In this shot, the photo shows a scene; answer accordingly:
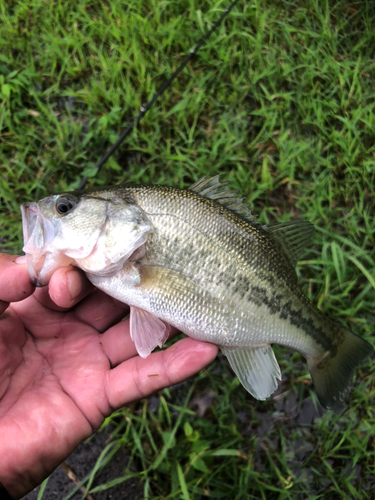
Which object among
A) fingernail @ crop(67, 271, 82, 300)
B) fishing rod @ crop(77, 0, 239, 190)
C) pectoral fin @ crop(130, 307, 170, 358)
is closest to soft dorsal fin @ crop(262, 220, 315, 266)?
pectoral fin @ crop(130, 307, 170, 358)

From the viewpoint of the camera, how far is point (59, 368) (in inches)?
75.9

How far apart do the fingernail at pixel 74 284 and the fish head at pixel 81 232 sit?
0.21 ft

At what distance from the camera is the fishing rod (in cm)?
279

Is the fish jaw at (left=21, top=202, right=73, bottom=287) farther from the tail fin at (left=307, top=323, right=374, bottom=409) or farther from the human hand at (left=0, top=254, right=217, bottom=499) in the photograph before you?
the tail fin at (left=307, top=323, right=374, bottom=409)

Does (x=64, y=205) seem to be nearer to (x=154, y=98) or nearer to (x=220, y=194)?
(x=220, y=194)

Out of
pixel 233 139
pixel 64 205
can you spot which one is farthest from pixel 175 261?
pixel 233 139

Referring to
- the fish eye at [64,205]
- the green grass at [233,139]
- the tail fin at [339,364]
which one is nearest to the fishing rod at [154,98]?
the green grass at [233,139]

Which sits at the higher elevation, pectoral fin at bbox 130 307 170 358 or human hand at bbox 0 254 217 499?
pectoral fin at bbox 130 307 170 358

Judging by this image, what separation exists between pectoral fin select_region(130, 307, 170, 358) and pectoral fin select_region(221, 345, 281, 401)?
0.40 metres

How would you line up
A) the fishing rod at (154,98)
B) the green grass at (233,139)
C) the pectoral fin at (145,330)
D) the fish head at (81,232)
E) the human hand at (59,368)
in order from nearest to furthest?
the human hand at (59,368), the fish head at (81,232), the pectoral fin at (145,330), the green grass at (233,139), the fishing rod at (154,98)

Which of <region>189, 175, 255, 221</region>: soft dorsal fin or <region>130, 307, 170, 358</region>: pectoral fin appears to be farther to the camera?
<region>189, 175, 255, 221</region>: soft dorsal fin

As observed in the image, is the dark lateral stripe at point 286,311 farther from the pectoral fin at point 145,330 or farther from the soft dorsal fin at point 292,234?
the pectoral fin at point 145,330

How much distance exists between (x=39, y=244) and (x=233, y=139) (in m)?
1.96

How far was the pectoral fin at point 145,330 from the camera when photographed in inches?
74.3
